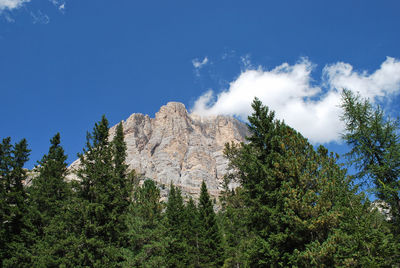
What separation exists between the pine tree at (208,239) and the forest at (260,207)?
22.9ft

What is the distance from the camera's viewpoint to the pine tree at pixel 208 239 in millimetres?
30344

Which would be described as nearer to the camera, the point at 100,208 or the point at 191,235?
the point at 100,208

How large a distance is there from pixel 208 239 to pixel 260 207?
19.0m

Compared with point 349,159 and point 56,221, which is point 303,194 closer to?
point 349,159

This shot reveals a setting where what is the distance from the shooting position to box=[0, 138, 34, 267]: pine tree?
20312 millimetres

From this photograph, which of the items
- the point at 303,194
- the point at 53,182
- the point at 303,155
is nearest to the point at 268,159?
the point at 303,155

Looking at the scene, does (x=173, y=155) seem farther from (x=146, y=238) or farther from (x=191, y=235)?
(x=146, y=238)

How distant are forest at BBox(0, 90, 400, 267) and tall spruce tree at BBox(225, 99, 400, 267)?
0.18 ft

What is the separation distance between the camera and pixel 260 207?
1481 centimetres

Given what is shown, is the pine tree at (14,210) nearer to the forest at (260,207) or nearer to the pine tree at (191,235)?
the forest at (260,207)

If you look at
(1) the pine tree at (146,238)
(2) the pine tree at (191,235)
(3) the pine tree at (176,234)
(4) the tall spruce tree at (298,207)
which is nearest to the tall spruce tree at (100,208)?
(1) the pine tree at (146,238)

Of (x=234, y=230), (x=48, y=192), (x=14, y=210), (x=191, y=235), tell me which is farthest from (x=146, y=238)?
(x=234, y=230)

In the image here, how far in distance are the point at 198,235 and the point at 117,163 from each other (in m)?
16.1

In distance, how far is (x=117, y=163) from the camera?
79.3ft
